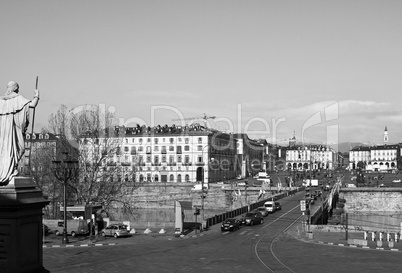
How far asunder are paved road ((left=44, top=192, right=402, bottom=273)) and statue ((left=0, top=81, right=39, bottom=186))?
41.9 feet

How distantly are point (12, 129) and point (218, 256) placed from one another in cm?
1984

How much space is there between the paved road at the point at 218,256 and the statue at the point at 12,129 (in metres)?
12.8

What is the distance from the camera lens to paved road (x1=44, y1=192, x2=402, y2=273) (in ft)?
87.9

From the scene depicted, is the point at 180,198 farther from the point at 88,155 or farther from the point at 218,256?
the point at 218,256

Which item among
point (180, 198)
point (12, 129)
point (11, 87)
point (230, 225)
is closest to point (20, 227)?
point (12, 129)

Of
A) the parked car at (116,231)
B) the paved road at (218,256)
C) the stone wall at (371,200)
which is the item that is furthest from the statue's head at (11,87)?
the stone wall at (371,200)

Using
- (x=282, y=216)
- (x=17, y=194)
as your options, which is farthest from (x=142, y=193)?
(x=17, y=194)

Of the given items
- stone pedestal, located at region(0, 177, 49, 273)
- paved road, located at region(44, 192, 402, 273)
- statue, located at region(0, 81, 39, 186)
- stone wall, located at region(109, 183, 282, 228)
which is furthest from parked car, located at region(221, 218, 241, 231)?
stone wall, located at region(109, 183, 282, 228)

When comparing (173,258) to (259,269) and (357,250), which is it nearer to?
(259,269)

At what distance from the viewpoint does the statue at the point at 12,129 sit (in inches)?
542

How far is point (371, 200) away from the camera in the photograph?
339 ft

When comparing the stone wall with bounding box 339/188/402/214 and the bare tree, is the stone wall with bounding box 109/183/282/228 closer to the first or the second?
the stone wall with bounding box 339/188/402/214

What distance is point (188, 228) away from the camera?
4912 cm

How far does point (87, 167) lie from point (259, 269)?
35.5 metres
